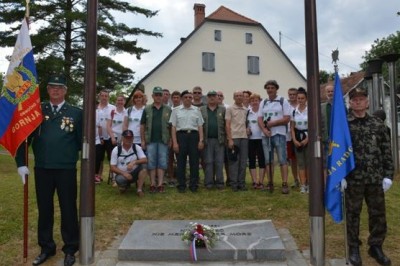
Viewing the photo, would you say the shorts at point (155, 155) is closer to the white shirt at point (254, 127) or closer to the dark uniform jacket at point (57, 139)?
the white shirt at point (254, 127)

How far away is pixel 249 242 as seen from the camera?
5.11 metres

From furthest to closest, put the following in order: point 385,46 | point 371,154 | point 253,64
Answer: point 385,46
point 253,64
point 371,154

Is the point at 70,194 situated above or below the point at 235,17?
below

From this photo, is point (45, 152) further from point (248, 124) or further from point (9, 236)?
point (248, 124)

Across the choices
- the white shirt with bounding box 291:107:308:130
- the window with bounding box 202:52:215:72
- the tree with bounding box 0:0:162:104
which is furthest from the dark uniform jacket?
the window with bounding box 202:52:215:72

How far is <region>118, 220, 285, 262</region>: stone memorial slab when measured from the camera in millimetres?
4891

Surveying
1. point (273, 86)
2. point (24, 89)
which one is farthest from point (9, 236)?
point (273, 86)

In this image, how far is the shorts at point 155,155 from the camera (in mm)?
8016

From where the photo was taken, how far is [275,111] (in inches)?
314

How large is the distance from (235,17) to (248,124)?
24.0 m

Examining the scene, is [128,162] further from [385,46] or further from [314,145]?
[385,46]

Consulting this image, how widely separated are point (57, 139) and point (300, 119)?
4438 millimetres

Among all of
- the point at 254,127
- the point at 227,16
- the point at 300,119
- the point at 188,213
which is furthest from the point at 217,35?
the point at 188,213

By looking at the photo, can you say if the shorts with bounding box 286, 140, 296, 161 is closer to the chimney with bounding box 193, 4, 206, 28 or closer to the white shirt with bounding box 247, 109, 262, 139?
the white shirt with bounding box 247, 109, 262, 139
